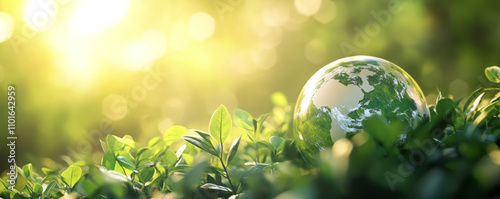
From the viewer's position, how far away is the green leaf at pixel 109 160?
1.00 metres

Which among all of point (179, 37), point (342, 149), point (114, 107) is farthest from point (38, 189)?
point (179, 37)

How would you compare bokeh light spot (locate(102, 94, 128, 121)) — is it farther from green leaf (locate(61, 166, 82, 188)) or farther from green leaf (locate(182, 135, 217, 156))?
green leaf (locate(182, 135, 217, 156))

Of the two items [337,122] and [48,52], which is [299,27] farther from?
[337,122]

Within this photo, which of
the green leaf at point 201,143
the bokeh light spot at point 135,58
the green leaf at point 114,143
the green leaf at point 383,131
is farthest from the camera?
the bokeh light spot at point 135,58

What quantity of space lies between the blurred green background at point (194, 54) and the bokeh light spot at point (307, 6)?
2cm

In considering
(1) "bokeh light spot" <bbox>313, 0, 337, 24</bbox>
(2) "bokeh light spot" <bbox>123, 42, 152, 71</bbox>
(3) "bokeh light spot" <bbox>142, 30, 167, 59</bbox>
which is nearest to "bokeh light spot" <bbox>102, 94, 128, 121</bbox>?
(2) "bokeh light spot" <bbox>123, 42, 152, 71</bbox>

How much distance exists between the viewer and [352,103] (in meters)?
1.14

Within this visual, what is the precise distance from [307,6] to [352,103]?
442cm

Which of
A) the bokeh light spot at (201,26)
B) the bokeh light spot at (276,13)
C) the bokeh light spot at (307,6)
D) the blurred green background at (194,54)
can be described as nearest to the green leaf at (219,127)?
the blurred green background at (194,54)

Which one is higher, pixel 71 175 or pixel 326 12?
pixel 326 12

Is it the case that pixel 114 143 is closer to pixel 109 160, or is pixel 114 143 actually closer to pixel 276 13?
pixel 109 160

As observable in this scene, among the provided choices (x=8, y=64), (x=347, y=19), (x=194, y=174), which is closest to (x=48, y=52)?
(x=8, y=64)

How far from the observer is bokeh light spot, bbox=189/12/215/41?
600 cm

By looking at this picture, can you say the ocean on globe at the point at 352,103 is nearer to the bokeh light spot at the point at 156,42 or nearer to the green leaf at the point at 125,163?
the green leaf at the point at 125,163
